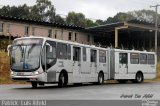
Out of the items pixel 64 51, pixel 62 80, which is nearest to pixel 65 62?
pixel 64 51

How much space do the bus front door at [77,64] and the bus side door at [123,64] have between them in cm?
716

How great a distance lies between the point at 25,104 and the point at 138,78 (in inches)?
908

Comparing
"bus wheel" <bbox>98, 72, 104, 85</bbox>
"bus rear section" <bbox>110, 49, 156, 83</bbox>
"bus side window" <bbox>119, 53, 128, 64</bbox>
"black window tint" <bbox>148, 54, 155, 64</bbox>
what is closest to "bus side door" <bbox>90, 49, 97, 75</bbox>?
"bus wheel" <bbox>98, 72, 104, 85</bbox>

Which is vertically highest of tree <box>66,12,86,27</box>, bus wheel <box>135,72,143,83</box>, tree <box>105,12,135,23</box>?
tree <box>105,12,135,23</box>

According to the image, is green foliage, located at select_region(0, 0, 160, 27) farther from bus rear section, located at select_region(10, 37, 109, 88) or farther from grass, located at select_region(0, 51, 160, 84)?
bus rear section, located at select_region(10, 37, 109, 88)

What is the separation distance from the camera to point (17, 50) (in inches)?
923

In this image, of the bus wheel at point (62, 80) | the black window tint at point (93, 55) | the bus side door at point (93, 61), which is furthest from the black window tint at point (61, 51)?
the black window tint at point (93, 55)

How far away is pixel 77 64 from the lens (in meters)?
26.9

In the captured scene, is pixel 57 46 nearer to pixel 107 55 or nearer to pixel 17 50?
pixel 17 50

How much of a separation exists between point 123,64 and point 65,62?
10.1m

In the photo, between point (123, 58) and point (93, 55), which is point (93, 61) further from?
point (123, 58)

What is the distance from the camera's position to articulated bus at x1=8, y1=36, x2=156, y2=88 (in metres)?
22.8

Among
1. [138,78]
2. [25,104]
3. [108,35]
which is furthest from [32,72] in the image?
[108,35]

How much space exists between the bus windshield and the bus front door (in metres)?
3.84
